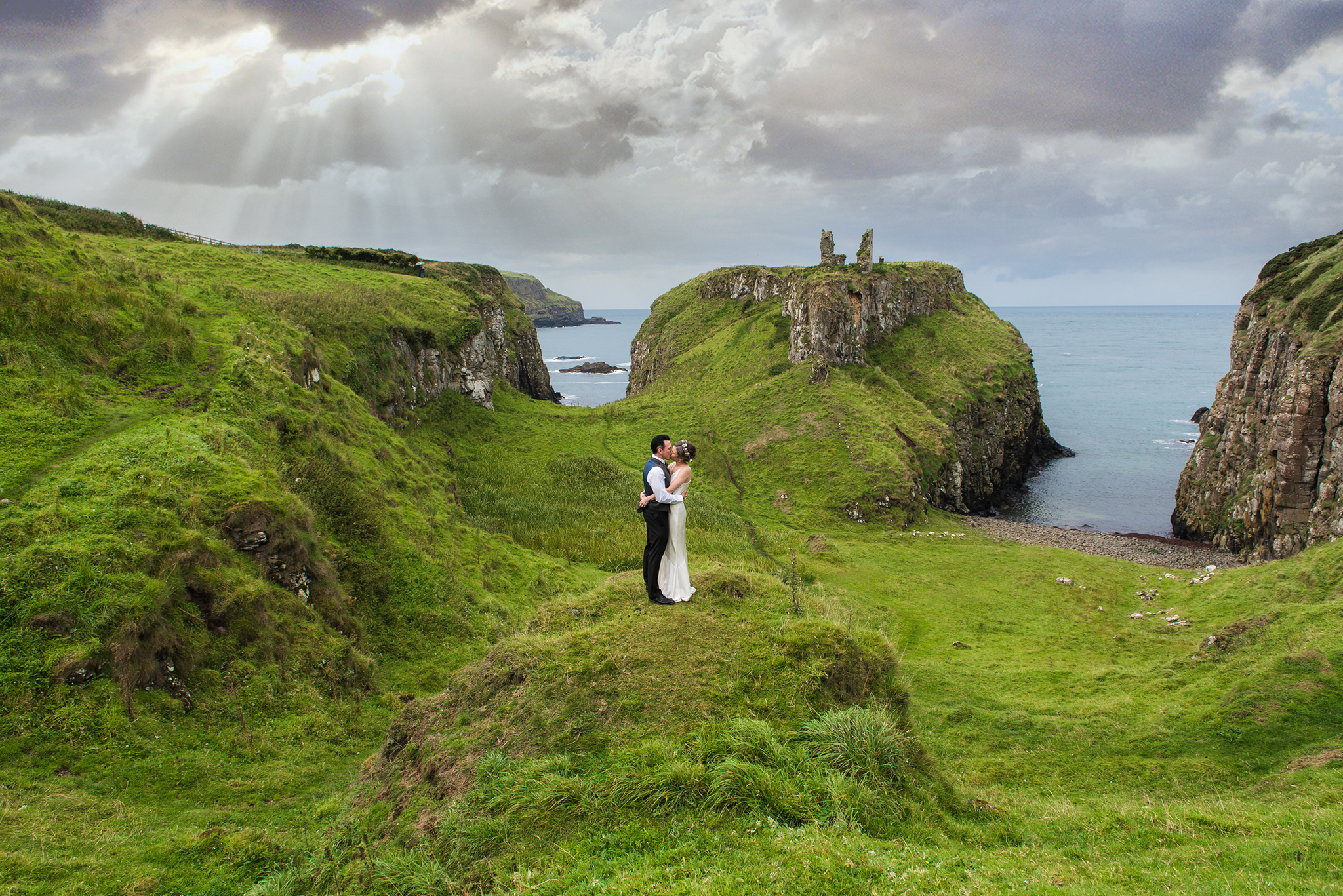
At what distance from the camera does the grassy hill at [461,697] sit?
25.9 ft

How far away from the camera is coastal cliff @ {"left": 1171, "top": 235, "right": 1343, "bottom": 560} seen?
42.0 metres

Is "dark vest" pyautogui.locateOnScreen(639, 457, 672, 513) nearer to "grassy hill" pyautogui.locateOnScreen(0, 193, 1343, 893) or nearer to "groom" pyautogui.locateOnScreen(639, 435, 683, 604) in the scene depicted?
"groom" pyautogui.locateOnScreen(639, 435, 683, 604)

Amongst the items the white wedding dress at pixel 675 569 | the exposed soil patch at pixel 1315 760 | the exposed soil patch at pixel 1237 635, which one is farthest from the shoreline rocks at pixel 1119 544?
the white wedding dress at pixel 675 569

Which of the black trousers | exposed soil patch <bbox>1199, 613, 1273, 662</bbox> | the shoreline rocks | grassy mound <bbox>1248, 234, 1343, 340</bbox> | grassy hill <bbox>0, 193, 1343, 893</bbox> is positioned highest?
grassy mound <bbox>1248, 234, 1343, 340</bbox>

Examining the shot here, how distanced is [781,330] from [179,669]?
84.6 m

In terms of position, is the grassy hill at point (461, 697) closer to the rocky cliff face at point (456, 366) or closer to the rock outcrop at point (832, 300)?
the rocky cliff face at point (456, 366)

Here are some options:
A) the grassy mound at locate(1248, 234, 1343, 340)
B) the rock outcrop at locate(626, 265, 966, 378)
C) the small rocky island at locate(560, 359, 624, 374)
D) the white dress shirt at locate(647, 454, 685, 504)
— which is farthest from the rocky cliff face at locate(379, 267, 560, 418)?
the small rocky island at locate(560, 359, 624, 374)

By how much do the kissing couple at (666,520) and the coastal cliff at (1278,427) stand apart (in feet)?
152

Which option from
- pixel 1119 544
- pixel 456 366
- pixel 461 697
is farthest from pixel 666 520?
pixel 1119 544

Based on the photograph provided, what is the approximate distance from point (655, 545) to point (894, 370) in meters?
80.3

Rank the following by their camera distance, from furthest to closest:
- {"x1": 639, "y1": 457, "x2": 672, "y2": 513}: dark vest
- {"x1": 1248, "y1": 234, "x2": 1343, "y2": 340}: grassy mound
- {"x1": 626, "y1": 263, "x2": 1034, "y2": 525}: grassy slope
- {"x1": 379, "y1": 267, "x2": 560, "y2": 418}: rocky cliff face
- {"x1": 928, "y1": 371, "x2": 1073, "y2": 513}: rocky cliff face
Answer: {"x1": 928, "y1": 371, "x2": 1073, "y2": 513}: rocky cliff face < {"x1": 626, "y1": 263, "x2": 1034, "y2": 525}: grassy slope < {"x1": 379, "y1": 267, "x2": 560, "y2": 418}: rocky cliff face < {"x1": 1248, "y1": 234, "x2": 1343, "y2": 340}: grassy mound < {"x1": 639, "y1": 457, "x2": 672, "y2": 513}: dark vest

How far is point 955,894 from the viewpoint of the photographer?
6715 mm

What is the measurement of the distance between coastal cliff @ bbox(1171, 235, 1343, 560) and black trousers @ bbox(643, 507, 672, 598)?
153 ft

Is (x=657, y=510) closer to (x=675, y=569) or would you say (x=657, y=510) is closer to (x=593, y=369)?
(x=675, y=569)
